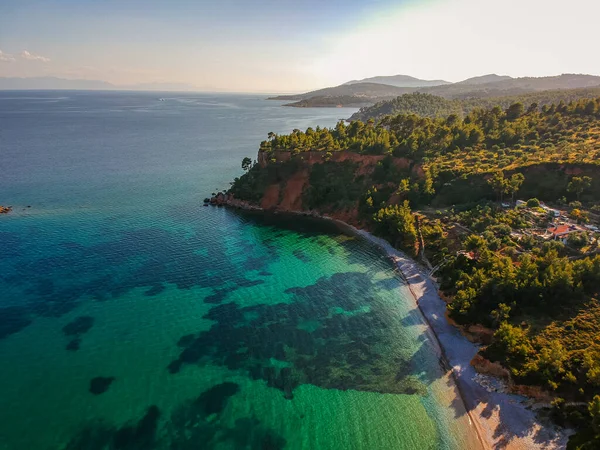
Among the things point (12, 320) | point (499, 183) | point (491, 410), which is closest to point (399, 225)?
point (499, 183)

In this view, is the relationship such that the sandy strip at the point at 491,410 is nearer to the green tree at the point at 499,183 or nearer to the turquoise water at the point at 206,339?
the turquoise water at the point at 206,339

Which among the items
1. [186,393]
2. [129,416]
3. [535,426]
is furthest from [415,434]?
[129,416]

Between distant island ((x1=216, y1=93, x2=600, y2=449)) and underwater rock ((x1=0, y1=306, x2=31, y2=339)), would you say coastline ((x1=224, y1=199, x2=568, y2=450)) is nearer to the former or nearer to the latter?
distant island ((x1=216, y1=93, x2=600, y2=449))

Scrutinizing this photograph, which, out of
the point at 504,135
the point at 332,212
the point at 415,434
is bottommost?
the point at 415,434

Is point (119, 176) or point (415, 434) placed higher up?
point (119, 176)

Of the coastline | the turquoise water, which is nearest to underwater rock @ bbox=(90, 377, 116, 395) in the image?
the turquoise water

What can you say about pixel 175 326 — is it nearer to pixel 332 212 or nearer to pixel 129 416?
pixel 129 416
